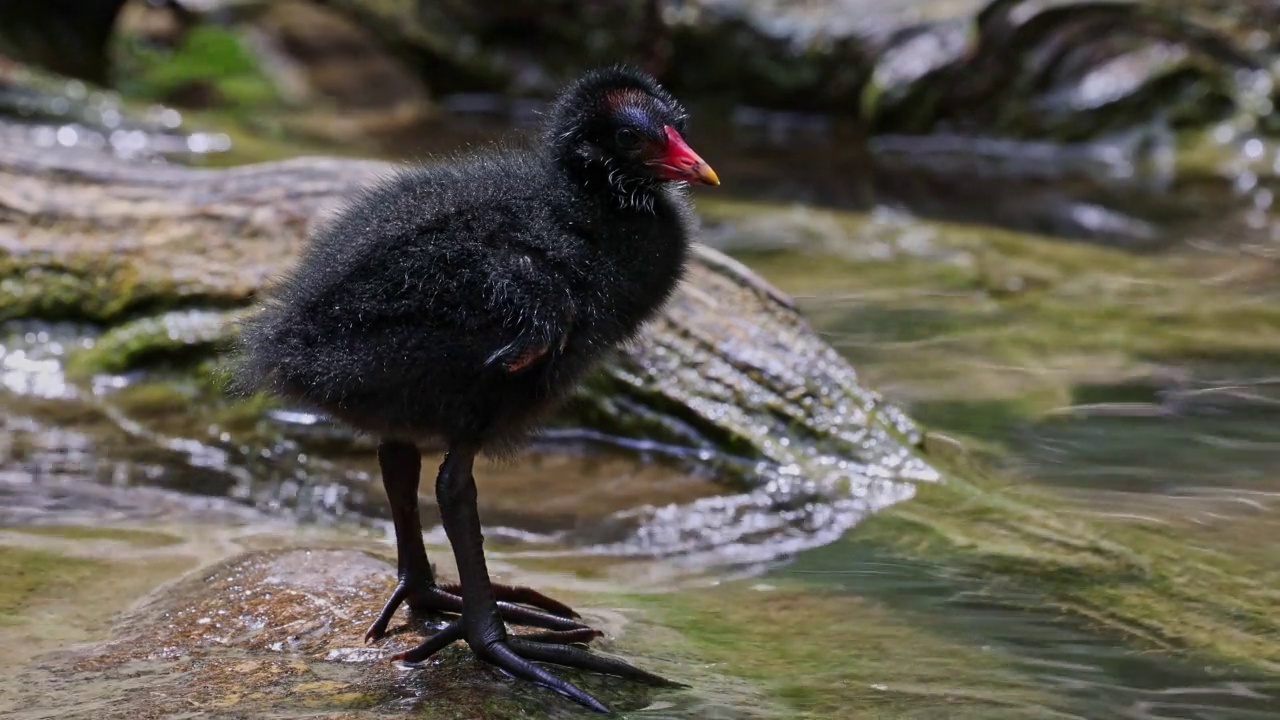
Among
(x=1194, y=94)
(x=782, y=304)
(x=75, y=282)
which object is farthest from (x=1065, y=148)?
(x=75, y=282)

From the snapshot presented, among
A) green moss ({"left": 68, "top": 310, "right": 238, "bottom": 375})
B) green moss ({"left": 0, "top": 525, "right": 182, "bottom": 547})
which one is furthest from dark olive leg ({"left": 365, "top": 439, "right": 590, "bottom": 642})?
green moss ({"left": 68, "top": 310, "right": 238, "bottom": 375})

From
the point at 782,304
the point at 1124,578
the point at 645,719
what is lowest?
the point at 645,719

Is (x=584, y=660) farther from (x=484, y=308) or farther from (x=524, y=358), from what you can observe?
(x=484, y=308)

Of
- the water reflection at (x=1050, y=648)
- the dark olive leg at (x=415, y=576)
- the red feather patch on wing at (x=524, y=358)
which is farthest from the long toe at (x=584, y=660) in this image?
the water reflection at (x=1050, y=648)

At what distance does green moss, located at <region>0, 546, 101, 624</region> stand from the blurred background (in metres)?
0.01

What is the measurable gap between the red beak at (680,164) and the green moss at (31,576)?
1975 mm

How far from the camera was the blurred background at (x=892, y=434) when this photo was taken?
3365 millimetres

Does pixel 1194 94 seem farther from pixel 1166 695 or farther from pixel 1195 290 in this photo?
pixel 1166 695

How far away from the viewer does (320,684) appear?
285 cm

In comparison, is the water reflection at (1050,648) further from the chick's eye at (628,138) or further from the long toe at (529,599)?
the chick's eye at (628,138)

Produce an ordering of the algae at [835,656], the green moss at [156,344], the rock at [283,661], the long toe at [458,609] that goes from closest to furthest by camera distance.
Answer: the rock at [283,661], the algae at [835,656], the long toe at [458,609], the green moss at [156,344]

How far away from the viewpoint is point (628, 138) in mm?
3316

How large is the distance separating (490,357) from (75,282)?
3447 mm

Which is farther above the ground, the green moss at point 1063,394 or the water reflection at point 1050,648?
the green moss at point 1063,394
